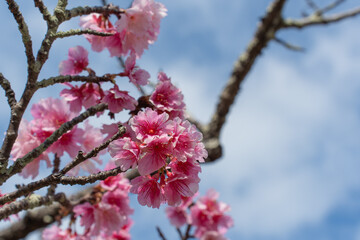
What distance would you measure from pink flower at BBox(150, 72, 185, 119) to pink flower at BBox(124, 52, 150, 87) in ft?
0.24

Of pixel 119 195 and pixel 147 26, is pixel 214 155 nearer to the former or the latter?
pixel 119 195

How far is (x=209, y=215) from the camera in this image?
3242 mm

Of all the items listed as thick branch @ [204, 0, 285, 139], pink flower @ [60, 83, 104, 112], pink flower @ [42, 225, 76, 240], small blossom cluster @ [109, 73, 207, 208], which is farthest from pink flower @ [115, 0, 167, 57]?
thick branch @ [204, 0, 285, 139]

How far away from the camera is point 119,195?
223 centimetres

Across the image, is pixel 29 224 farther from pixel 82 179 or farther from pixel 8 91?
pixel 82 179

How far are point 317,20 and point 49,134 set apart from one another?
4.12m

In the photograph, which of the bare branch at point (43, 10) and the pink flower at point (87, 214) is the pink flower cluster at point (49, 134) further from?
the bare branch at point (43, 10)

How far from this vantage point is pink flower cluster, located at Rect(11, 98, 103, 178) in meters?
1.83

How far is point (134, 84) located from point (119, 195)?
83 centimetres

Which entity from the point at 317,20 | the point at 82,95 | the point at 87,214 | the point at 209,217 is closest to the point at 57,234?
the point at 87,214

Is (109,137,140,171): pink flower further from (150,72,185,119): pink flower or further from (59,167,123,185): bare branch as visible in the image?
(150,72,185,119): pink flower

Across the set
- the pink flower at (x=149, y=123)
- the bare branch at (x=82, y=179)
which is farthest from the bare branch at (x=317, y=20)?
the bare branch at (x=82, y=179)

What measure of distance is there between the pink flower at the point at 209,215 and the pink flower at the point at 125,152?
2060 mm

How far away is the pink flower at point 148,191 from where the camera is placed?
1356mm
